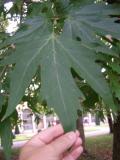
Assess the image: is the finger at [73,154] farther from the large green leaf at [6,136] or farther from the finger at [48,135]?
the large green leaf at [6,136]

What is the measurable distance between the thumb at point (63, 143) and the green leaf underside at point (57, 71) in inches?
2.2

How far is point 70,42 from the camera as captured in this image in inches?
67.7

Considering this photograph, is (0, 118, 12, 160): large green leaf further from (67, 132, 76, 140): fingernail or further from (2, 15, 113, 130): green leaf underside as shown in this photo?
(67, 132, 76, 140): fingernail

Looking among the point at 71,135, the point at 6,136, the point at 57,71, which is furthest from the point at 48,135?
the point at 6,136

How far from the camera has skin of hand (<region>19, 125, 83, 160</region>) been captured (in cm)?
138

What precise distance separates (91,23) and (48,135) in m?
0.59

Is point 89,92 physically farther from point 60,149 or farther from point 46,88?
point 60,149

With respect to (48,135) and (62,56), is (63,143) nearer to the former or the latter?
(48,135)

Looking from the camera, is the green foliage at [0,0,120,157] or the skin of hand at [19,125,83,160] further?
the green foliage at [0,0,120,157]

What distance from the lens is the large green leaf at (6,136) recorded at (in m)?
1.86

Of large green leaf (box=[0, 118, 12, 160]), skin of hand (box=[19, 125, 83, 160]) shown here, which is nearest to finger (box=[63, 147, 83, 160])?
skin of hand (box=[19, 125, 83, 160])

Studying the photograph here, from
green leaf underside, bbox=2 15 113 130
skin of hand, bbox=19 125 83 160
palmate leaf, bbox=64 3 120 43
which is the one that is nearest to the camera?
skin of hand, bbox=19 125 83 160

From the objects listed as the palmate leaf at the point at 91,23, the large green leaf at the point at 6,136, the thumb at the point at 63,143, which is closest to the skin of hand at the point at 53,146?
the thumb at the point at 63,143

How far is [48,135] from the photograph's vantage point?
1.49m
